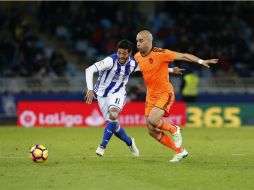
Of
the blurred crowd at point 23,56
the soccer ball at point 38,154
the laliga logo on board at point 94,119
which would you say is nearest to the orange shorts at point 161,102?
the soccer ball at point 38,154

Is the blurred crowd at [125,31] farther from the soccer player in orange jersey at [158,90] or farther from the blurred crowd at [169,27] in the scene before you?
the soccer player in orange jersey at [158,90]

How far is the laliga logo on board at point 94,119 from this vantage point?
22016 mm

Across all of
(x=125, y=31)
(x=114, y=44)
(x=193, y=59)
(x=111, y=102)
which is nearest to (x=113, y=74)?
(x=111, y=102)

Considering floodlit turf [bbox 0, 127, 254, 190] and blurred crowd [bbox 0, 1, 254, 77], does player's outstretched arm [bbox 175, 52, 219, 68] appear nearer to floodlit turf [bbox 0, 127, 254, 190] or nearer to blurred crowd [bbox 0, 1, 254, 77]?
floodlit turf [bbox 0, 127, 254, 190]

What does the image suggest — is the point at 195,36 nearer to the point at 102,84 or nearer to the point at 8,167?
the point at 102,84

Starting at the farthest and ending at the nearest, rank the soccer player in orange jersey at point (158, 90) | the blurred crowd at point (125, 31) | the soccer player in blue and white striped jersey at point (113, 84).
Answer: the blurred crowd at point (125, 31), the soccer player in blue and white striped jersey at point (113, 84), the soccer player in orange jersey at point (158, 90)

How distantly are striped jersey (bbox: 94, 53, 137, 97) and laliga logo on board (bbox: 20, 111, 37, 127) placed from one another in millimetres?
9703

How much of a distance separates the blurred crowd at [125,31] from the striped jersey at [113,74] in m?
12.3

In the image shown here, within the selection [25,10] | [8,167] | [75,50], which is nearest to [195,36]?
[75,50]

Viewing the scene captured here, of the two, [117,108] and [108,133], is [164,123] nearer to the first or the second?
[117,108]

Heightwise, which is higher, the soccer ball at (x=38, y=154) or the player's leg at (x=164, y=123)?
the player's leg at (x=164, y=123)

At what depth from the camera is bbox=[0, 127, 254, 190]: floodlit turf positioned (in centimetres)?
919

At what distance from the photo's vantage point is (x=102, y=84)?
41.3ft

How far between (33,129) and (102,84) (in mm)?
8111
